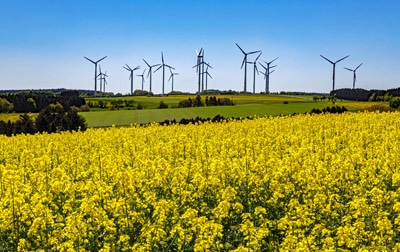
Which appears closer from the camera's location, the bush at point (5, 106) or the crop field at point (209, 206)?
the crop field at point (209, 206)

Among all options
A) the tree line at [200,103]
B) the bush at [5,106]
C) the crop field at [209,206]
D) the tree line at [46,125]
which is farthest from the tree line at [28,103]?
the crop field at [209,206]

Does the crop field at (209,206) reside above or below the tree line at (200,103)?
below

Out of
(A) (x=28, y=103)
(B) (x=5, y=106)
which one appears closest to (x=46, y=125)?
(B) (x=5, y=106)

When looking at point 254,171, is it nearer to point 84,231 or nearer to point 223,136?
point 84,231

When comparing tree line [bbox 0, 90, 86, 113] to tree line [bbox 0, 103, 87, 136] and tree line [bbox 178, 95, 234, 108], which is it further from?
tree line [bbox 0, 103, 87, 136]

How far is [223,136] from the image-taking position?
21.8 metres

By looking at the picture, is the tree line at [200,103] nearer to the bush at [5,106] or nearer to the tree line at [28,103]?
the tree line at [28,103]

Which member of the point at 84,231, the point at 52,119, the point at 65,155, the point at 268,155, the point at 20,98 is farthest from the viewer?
the point at 20,98

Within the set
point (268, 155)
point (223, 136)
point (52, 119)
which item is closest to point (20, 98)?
point (52, 119)

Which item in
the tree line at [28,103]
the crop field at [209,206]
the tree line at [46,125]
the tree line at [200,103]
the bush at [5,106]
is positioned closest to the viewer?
the crop field at [209,206]

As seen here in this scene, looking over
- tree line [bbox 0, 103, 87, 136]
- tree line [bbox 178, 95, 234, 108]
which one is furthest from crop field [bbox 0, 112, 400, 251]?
tree line [bbox 178, 95, 234, 108]

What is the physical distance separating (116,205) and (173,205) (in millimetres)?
916

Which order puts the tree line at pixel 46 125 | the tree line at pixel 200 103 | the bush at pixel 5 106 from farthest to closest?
1. the bush at pixel 5 106
2. the tree line at pixel 200 103
3. the tree line at pixel 46 125

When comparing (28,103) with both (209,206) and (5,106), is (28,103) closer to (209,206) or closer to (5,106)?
(5,106)
